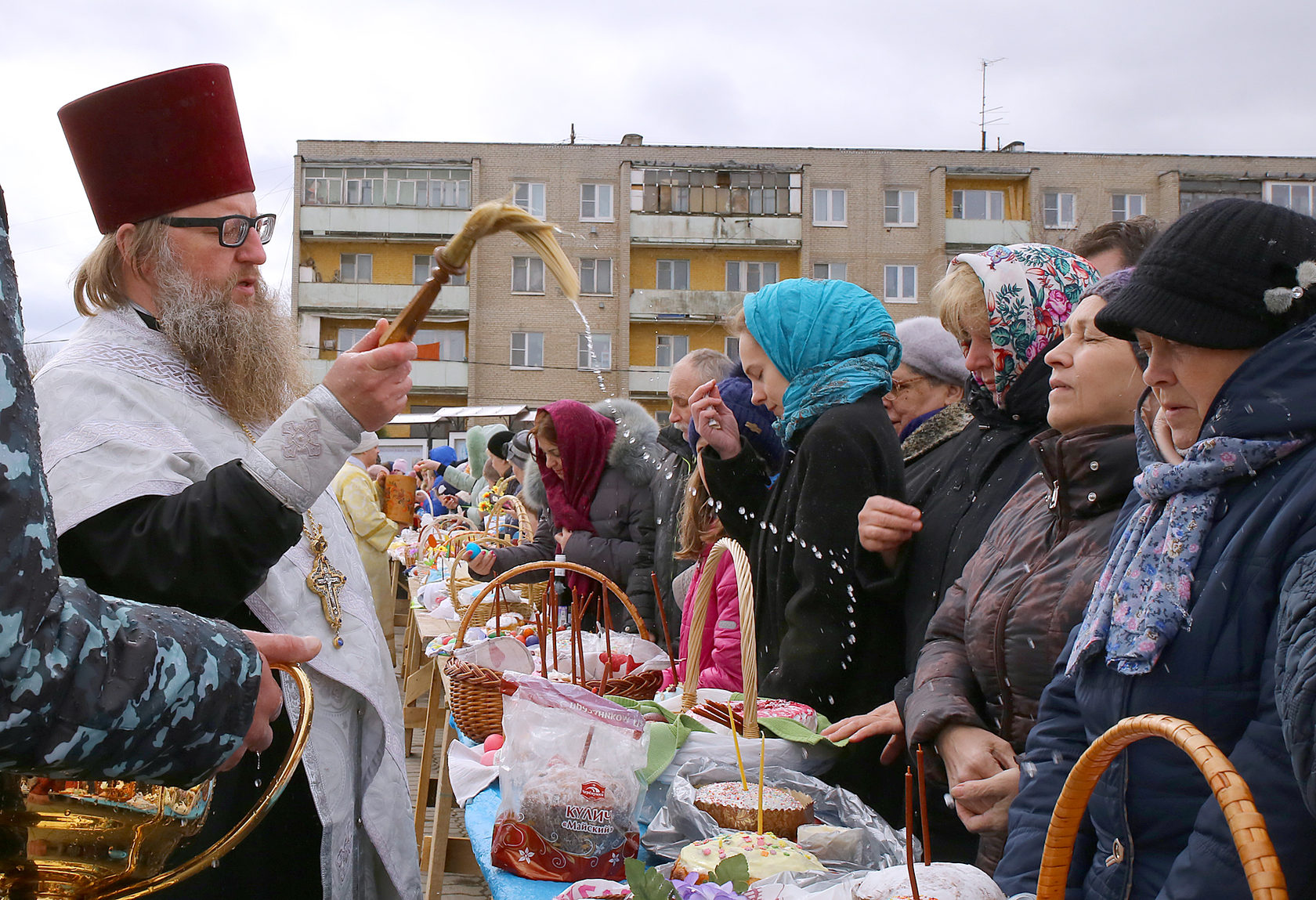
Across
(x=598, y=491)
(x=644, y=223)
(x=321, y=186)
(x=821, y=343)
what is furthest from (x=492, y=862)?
(x=321, y=186)

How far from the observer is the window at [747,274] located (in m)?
35.8

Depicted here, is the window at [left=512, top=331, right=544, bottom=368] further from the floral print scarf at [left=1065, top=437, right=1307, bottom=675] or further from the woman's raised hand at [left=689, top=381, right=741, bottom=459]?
the floral print scarf at [left=1065, top=437, right=1307, bottom=675]

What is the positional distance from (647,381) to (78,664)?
3405cm

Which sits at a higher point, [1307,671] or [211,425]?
[211,425]

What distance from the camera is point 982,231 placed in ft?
114

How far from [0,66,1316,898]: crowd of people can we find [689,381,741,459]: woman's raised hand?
0.01 meters

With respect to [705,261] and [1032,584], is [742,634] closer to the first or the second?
[1032,584]

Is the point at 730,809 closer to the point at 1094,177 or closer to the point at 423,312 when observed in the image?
the point at 423,312

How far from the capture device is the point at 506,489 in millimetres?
10328

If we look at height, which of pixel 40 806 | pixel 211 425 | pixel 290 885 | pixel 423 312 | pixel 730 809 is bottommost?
pixel 290 885

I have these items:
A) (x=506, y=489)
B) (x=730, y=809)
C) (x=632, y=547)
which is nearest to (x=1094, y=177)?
(x=506, y=489)

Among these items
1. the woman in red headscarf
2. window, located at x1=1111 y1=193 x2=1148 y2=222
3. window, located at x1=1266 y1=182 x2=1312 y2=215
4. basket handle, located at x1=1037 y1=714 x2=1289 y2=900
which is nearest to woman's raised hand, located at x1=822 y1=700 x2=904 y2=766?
basket handle, located at x1=1037 y1=714 x2=1289 y2=900

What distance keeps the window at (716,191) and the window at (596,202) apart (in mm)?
1050

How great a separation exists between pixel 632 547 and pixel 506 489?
491 centimetres
